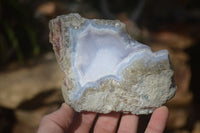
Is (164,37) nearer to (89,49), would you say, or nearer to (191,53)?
(191,53)

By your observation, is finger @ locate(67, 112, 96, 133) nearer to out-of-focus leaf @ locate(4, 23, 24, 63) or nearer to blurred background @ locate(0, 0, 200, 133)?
blurred background @ locate(0, 0, 200, 133)

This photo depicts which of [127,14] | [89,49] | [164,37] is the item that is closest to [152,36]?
[164,37]

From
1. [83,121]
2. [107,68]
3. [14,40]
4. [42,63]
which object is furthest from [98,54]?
[14,40]

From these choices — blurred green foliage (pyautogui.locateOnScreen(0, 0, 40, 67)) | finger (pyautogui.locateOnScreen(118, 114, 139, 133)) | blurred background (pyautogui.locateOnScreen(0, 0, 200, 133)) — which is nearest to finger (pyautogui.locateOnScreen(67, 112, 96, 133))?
finger (pyautogui.locateOnScreen(118, 114, 139, 133))

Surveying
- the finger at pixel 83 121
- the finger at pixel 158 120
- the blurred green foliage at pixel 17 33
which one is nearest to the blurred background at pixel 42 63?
the blurred green foliage at pixel 17 33

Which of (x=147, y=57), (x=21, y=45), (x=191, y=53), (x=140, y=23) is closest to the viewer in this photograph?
(x=147, y=57)

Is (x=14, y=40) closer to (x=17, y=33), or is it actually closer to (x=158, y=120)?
(x=17, y=33)
